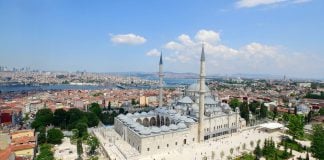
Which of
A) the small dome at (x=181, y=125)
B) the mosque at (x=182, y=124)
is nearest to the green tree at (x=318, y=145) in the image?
the mosque at (x=182, y=124)

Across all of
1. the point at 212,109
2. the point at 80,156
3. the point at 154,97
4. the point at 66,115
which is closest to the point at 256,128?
the point at 212,109

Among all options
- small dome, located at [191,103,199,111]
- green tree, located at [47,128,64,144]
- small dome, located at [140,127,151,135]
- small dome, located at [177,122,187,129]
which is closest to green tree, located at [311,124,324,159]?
small dome, located at [177,122,187,129]

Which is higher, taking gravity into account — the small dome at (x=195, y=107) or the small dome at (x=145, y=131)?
the small dome at (x=195, y=107)

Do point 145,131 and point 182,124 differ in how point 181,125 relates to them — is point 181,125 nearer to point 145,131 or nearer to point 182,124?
point 182,124

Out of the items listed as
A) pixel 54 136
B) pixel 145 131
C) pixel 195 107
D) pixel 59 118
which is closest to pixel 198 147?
pixel 145 131

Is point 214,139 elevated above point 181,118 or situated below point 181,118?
below

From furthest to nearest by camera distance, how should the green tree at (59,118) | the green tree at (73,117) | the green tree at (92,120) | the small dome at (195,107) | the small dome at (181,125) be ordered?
the green tree at (59,118) < the green tree at (92,120) < the green tree at (73,117) < the small dome at (195,107) < the small dome at (181,125)

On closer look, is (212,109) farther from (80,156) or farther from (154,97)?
(154,97)

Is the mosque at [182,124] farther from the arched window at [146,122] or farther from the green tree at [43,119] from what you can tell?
the green tree at [43,119]
